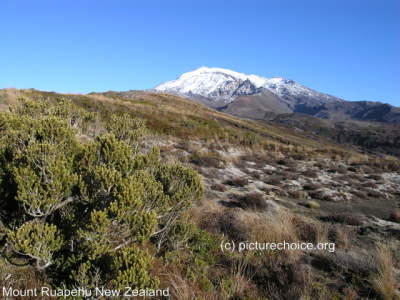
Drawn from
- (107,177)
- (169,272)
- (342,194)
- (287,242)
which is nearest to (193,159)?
(342,194)

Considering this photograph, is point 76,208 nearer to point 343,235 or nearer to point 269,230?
point 269,230

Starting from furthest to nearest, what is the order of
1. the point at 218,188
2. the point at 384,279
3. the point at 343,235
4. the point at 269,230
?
the point at 218,188 → the point at 343,235 → the point at 269,230 → the point at 384,279

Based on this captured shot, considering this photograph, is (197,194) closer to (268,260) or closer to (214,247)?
(214,247)

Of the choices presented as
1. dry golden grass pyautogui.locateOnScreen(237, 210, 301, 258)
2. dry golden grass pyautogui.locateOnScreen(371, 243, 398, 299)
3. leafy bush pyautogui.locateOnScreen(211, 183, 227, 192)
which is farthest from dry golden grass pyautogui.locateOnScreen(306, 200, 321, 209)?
dry golden grass pyautogui.locateOnScreen(371, 243, 398, 299)

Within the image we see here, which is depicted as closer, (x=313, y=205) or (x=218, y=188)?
(x=313, y=205)

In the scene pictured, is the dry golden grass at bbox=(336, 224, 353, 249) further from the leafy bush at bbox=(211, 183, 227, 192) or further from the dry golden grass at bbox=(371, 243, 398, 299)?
the leafy bush at bbox=(211, 183, 227, 192)

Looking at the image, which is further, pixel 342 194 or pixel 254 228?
pixel 342 194

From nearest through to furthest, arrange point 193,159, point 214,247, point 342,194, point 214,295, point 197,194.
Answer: point 214,295
point 197,194
point 214,247
point 342,194
point 193,159

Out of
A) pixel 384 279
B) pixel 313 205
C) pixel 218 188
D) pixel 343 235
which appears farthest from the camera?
pixel 218 188

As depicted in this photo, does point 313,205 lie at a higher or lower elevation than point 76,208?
lower

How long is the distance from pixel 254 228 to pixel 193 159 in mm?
7761

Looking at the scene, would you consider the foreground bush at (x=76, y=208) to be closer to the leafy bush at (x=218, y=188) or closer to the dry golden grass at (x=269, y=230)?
the dry golden grass at (x=269, y=230)

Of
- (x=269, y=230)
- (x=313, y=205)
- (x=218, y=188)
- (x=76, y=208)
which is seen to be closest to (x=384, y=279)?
(x=269, y=230)

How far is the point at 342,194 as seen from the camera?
10.4 m
